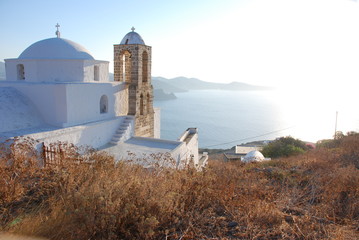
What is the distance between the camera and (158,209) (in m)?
2.70

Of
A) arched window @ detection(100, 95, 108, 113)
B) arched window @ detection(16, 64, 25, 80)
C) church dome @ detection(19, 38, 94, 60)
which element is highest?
church dome @ detection(19, 38, 94, 60)

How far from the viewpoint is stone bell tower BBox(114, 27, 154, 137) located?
429 inches

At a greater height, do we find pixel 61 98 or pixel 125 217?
pixel 61 98

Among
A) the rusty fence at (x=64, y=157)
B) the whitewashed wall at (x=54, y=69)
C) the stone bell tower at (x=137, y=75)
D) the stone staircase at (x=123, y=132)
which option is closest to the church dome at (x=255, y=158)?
the stone bell tower at (x=137, y=75)

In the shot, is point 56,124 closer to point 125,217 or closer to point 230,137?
point 125,217

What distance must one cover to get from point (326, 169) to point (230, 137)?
48.6 meters

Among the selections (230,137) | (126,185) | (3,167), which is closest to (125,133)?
(3,167)

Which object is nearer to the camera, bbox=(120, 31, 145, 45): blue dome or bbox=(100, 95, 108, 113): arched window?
bbox=(100, 95, 108, 113): arched window

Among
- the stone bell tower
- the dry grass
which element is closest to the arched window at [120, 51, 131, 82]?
the stone bell tower

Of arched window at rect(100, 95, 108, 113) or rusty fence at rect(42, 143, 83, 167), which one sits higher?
arched window at rect(100, 95, 108, 113)

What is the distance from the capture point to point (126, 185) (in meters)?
2.89

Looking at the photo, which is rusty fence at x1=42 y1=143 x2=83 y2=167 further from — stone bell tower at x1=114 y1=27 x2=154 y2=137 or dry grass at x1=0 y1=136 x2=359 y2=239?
stone bell tower at x1=114 y1=27 x2=154 y2=137

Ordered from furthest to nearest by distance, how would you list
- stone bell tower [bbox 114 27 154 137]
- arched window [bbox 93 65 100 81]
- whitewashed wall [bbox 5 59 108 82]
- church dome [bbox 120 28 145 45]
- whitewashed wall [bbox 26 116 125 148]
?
1. church dome [bbox 120 28 145 45]
2. stone bell tower [bbox 114 27 154 137]
3. arched window [bbox 93 65 100 81]
4. whitewashed wall [bbox 5 59 108 82]
5. whitewashed wall [bbox 26 116 125 148]

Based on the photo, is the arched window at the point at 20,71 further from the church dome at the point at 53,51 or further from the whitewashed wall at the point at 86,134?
the whitewashed wall at the point at 86,134
